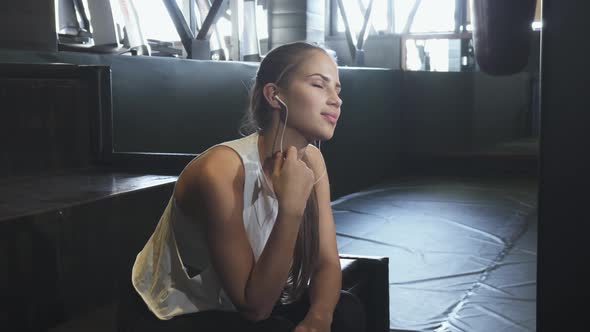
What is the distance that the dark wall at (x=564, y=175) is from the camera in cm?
117

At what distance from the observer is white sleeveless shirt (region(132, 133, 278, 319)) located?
4.13 ft

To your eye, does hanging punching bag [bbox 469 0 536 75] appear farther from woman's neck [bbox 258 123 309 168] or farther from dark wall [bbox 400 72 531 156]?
dark wall [bbox 400 72 531 156]

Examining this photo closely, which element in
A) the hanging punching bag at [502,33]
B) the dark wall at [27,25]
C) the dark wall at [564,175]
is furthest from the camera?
the dark wall at [27,25]

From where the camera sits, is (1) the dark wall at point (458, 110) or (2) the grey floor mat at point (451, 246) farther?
(1) the dark wall at point (458, 110)

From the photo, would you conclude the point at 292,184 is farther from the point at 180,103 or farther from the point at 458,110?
the point at 458,110

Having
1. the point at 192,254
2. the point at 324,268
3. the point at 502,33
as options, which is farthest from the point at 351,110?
the point at 502,33

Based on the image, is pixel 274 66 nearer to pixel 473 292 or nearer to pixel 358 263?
pixel 358 263

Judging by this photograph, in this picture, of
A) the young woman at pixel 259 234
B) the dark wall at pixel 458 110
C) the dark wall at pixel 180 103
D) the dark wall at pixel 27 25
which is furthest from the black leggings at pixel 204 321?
the dark wall at pixel 458 110

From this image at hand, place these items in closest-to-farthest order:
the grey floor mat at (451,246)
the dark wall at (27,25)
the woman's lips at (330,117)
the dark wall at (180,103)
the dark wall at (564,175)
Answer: the dark wall at (564,175) < the woman's lips at (330,117) < the grey floor mat at (451,246) < the dark wall at (27,25) < the dark wall at (180,103)

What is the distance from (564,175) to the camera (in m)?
1.17

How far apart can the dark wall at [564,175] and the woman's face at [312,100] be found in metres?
0.37

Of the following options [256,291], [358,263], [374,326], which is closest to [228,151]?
[256,291]

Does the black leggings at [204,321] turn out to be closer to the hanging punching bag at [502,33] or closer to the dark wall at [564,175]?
the dark wall at [564,175]

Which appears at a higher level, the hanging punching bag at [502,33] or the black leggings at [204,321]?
the hanging punching bag at [502,33]
